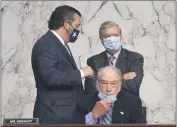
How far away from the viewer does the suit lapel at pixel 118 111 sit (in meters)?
2.96

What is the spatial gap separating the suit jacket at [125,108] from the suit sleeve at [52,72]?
19cm

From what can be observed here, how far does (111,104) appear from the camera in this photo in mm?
2971

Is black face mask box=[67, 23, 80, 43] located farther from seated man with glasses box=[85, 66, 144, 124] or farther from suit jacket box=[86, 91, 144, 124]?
suit jacket box=[86, 91, 144, 124]

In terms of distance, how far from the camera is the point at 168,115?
118 inches

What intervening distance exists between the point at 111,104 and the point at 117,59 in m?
0.32

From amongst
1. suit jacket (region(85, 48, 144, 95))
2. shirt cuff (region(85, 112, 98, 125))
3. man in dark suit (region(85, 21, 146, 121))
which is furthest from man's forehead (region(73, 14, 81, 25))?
shirt cuff (region(85, 112, 98, 125))

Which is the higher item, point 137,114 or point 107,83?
point 107,83

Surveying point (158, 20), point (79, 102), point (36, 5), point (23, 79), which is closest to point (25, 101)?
point (23, 79)

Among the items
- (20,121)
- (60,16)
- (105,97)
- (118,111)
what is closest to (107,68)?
(105,97)

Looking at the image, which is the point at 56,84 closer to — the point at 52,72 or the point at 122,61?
the point at 52,72

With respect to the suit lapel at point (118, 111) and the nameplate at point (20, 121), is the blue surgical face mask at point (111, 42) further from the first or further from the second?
the nameplate at point (20, 121)

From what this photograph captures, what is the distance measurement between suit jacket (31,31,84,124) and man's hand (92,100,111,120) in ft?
0.30

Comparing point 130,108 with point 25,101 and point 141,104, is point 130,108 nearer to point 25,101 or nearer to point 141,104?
point 141,104

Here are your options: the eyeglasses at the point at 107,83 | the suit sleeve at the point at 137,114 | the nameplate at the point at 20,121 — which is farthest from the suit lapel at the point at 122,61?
the nameplate at the point at 20,121
